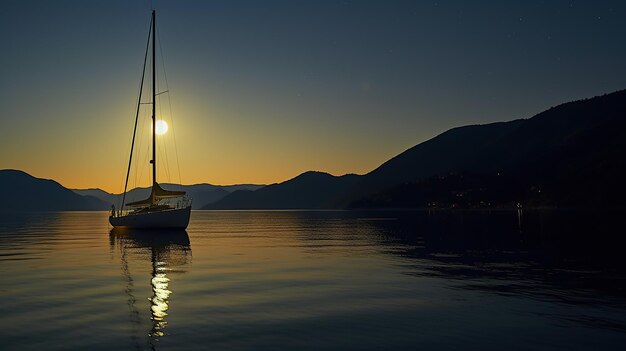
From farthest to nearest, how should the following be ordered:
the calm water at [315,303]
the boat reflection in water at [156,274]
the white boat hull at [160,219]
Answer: the white boat hull at [160,219] → the boat reflection in water at [156,274] → the calm water at [315,303]

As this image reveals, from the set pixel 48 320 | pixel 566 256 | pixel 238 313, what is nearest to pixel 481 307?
pixel 238 313

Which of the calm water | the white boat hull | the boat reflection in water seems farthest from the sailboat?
the calm water

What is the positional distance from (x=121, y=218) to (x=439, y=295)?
6273 cm

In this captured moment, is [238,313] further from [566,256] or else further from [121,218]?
[121,218]

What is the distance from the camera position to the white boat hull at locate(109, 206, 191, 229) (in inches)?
2758

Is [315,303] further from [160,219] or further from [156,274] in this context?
[160,219]

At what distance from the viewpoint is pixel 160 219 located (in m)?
70.6

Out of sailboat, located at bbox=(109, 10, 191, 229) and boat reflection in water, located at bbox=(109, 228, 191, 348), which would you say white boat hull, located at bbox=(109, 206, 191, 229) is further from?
boat reflection in water, located at bbox=(109, 228, 191, 348)

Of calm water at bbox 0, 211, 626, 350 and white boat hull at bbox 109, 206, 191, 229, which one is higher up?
white boat hull at bbox 109, 206, 191, 229

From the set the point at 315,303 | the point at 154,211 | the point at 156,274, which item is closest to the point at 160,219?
the point at 154,211

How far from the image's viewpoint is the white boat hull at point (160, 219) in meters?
70.1

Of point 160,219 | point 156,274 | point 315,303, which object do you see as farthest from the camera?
point 160,219

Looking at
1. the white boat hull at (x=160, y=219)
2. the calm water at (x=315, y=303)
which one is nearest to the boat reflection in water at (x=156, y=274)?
the calm water at (x=315, y=303)

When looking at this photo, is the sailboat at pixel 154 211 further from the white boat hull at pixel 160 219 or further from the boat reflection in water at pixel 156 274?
the boat reflection in water at pixel 156 274
